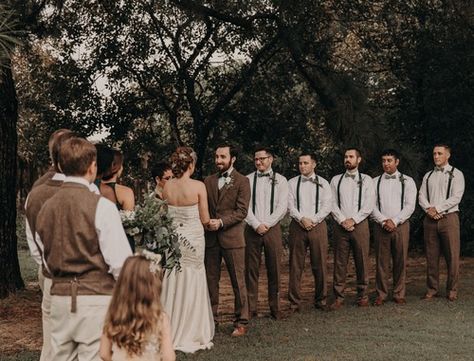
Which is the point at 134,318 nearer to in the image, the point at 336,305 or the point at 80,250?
the point at 80,250

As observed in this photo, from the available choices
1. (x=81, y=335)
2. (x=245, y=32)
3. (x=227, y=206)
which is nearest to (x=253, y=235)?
(x=227, y=206)

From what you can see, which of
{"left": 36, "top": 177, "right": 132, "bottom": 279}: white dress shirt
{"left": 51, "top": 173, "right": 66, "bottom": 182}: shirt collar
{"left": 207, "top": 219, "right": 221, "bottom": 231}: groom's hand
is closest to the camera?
{"left": 36, "top": 177, "right": 132, "bottom": 279}: white dress shirt

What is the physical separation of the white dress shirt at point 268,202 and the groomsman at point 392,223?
5.44 ft

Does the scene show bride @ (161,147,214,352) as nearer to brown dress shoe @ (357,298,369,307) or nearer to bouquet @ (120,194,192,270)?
bouquet @ (120,194,192,270)

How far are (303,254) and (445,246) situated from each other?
2202mm

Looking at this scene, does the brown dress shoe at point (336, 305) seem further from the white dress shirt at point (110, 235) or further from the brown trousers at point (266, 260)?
the white dress shirt at point (110, 235)

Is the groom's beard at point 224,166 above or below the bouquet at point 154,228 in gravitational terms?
above

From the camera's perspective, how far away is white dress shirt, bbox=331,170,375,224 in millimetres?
10234

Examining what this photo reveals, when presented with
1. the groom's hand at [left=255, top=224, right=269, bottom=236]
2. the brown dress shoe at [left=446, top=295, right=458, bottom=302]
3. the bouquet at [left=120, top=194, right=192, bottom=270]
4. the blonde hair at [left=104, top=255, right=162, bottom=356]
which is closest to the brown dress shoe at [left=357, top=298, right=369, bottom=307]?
the brown dress shoe at [left=446, top=295, right=458, bottom=302]

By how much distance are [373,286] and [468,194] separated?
445 centimetres

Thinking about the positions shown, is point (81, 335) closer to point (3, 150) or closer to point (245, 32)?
point (3, 150)

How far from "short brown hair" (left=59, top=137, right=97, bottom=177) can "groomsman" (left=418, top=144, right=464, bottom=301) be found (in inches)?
286

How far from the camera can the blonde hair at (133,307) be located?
3.93 metres

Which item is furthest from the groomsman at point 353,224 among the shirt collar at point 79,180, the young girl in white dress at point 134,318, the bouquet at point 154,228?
the young girl in white dress at point 134,318
